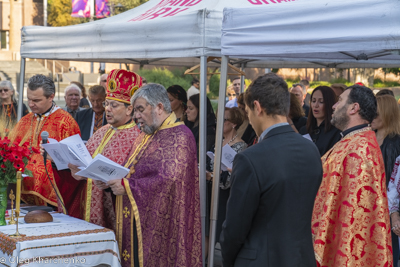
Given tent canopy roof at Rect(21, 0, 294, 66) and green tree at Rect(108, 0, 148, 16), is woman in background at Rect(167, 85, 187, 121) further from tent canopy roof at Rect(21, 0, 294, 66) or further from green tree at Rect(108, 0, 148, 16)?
green tree at Rect(108, 0, 148, 16)

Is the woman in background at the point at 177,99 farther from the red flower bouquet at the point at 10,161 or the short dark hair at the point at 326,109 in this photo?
the red flower bouquet at the point at 10,161

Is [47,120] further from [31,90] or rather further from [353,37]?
[353,37]

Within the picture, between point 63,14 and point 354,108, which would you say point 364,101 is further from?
point 63,14

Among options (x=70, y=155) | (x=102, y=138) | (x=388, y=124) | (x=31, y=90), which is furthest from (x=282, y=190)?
(x=31, y=90)

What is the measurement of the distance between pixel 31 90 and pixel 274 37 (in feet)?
7.73

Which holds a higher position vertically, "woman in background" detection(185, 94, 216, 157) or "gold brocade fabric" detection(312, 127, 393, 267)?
"woman in background" detection(185, 94, 216, 157)

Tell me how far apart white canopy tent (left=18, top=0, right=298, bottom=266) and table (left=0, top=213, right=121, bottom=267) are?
0.88m

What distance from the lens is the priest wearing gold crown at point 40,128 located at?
15.4ft

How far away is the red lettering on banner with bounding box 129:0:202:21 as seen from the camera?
4891 mm

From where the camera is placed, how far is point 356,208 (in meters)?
3.40

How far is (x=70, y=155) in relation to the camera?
12.5 ft

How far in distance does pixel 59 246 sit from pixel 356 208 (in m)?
2.00

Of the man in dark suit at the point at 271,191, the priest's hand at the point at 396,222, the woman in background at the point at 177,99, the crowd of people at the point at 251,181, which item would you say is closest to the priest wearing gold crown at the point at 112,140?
the crowd of people at the point at 251,181

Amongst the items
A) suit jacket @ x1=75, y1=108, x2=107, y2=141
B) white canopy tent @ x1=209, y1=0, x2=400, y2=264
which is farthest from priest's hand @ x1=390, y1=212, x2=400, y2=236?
suit jacket @ x1=75, y1=108, x2=107, y2=141
